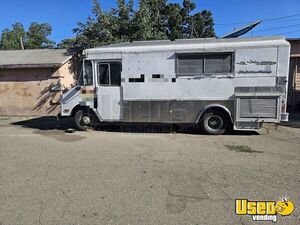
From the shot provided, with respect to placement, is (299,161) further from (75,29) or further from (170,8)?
(170,8)

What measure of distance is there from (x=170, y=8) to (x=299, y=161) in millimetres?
29233

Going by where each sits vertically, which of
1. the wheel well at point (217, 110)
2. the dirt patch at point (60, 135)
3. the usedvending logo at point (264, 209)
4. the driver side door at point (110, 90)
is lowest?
the usedvending logo at point (264, 209)

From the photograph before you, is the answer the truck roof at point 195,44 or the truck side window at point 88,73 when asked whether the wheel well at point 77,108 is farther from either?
the truck roof at point 195,44

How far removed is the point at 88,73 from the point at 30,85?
7.93m

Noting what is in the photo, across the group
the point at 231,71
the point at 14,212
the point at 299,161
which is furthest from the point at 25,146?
the point at 299,161

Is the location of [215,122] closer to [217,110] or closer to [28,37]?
[217,110]

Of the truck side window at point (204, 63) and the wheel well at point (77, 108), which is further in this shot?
the wheel well at point (77, 108)

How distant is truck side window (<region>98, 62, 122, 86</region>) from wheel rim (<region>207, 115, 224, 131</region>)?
11.2ft

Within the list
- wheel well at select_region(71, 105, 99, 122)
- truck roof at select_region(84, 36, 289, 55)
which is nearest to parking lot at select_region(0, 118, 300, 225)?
wheel well at select_region(71, 105, 99, 122)

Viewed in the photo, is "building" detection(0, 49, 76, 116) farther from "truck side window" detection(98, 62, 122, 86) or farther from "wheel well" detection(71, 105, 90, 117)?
"truck side window" detection(98, 62, 122, 86)

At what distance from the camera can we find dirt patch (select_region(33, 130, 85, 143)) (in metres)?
8.99

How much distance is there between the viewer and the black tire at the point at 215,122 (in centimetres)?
916

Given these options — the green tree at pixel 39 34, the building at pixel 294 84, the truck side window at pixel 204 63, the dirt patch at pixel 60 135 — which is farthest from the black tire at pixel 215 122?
the green tree at pixel 39 34

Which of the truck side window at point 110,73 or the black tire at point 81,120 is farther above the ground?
the truck side window at point 110,73
